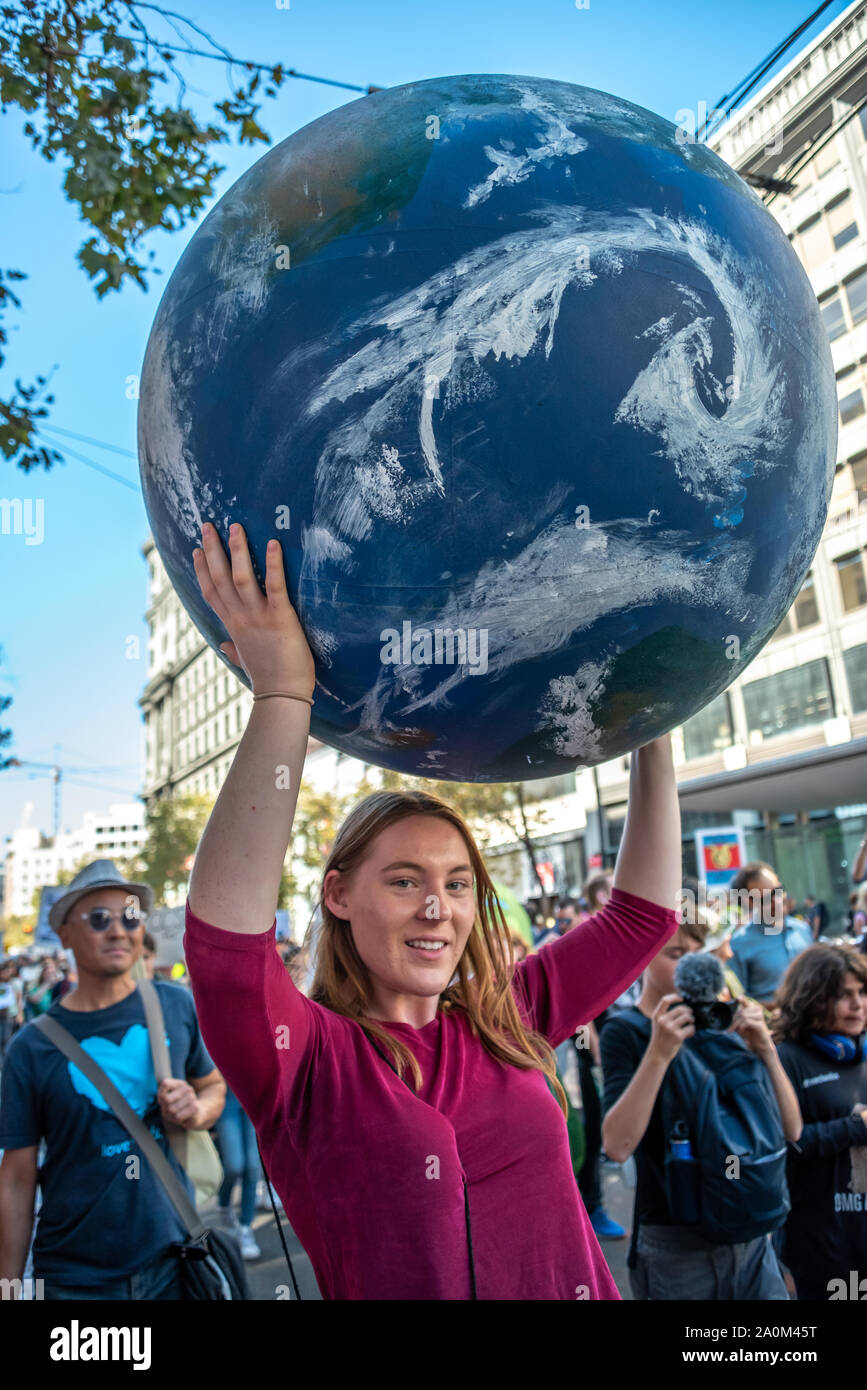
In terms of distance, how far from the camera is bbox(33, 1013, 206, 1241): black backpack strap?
10.4 feet

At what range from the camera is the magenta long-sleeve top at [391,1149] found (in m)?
1.64

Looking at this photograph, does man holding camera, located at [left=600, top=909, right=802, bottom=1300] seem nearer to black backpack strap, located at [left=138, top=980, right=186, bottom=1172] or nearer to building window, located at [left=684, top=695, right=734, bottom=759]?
black backpack strap, located at [left=138, top=980, right=186, bottom=1172]

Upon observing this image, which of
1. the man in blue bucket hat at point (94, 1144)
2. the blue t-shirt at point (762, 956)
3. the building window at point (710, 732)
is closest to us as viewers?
the man in blue bucket hat at point (94, 1144)

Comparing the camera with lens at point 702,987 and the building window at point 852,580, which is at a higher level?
the building window at point 852,580

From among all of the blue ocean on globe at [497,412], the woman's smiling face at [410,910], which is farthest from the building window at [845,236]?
the woman's smiling face at [410,910]

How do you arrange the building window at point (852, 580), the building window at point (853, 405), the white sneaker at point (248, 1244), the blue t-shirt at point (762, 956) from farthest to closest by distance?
1. the building window at point (852, 580)
2. the building window at point (853, 405)
3. the blue t-shirt at point (762, 956)
4. the white sneaker at point (248, 1244)

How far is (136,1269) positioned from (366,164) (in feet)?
9.86

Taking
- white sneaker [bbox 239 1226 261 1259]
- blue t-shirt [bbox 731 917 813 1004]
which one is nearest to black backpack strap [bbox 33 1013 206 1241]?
white sneaker [bbox 239 1226 261 1259]

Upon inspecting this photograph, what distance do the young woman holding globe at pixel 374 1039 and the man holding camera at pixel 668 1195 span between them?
4.45 feet

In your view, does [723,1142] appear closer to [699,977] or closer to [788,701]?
[699,977]

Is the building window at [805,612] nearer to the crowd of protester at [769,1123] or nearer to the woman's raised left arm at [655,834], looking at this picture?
the crowd of protester at [769,1123]

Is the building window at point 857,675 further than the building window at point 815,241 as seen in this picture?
No

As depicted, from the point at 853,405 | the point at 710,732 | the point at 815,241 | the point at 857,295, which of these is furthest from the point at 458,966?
the point at 710,732
